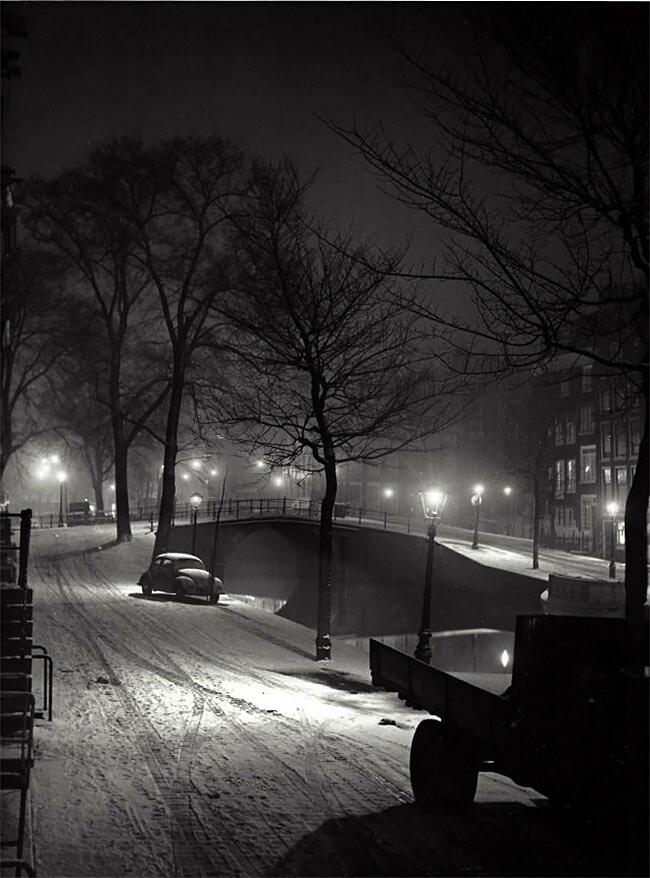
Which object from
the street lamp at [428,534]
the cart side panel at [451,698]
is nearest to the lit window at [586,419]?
the street lamp at [428,534]

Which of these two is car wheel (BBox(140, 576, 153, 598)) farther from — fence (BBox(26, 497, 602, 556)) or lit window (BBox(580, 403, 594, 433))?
lit window (BBox(580, 403, 594, 433))

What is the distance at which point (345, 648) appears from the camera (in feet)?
72.6

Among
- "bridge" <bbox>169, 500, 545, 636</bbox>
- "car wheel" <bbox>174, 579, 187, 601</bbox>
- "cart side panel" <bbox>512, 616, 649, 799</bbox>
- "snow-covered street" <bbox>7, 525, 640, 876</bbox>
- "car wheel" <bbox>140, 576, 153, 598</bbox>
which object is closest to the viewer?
"cart side panel" <bbox>512, 616, 649, 799</bbox>

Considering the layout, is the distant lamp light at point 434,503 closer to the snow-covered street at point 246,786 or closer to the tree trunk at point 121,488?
the snow-covered street at point 246,786

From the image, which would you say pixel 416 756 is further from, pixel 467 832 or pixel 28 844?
pixel 28 844

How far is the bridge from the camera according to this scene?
1420 inches

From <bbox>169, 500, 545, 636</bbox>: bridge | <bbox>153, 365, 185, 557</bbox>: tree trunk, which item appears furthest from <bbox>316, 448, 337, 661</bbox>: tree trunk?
<bbox>153, 365, 185, 557</bbox>: tree trunk

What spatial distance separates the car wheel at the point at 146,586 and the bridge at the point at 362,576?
3.06m

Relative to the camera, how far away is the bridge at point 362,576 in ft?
118

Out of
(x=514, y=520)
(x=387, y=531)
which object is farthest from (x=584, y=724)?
(x=514, y=520)

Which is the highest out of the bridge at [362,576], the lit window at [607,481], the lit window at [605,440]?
the lit window at [605,440]

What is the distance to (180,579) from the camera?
2898cm

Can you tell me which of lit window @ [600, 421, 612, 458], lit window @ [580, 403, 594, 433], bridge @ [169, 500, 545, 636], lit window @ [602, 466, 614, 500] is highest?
lit window @ [580, 403, 594, 433]

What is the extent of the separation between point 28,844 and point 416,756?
12.1 ft
